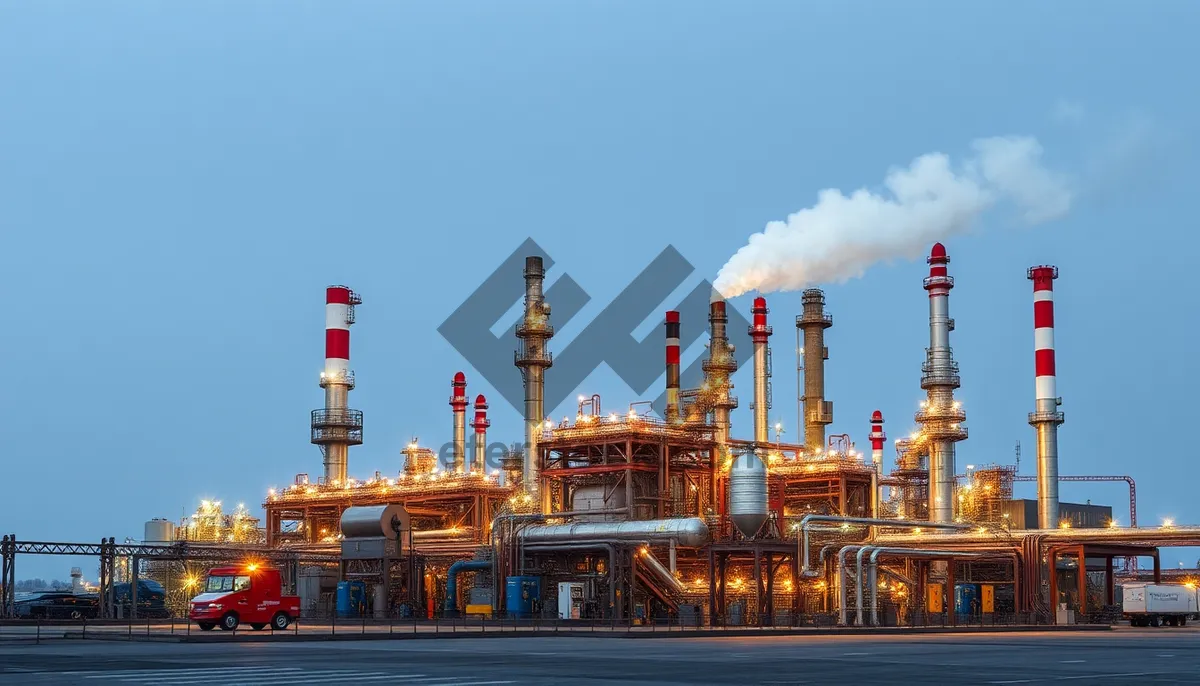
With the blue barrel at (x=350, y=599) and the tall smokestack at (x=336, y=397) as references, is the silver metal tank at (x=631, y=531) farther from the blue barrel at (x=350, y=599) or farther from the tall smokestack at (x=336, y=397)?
the tall smokestack at (x=336, y=397)

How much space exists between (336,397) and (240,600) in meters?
52.2

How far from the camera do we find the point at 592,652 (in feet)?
123

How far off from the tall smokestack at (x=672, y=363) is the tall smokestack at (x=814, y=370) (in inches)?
600

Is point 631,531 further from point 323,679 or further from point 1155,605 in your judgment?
point 323,679

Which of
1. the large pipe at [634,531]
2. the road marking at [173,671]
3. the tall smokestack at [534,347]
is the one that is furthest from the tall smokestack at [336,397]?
the road marking at [173,671]

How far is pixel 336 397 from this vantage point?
105 metres

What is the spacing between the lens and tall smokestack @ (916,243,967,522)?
9331 cm

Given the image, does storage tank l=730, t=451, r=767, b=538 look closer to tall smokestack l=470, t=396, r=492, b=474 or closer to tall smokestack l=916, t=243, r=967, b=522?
tall smokestack l=916, t=243, r=967, b=522

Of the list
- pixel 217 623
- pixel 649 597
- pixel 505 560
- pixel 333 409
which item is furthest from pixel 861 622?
pixel 333 409

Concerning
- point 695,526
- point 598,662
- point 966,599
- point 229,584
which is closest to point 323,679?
point 598,662

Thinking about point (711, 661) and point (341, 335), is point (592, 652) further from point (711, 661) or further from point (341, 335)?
point (341, 335)

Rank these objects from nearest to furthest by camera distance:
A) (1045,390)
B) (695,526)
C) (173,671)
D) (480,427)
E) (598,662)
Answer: (173,671) < (598,662) < (695,526) < (1045,390) < (480,427)

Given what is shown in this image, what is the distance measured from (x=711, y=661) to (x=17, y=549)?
54.0 m

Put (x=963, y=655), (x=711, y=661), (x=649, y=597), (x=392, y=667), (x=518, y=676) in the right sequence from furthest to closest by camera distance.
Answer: (x=649, y=597)
(x=963, y=655)
(x=711, y=661)
(x=392, y=667)
(x=518, y=676)
